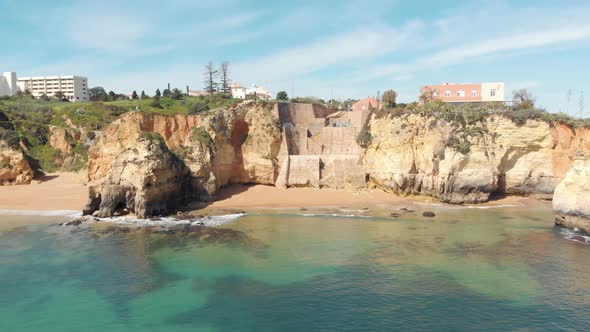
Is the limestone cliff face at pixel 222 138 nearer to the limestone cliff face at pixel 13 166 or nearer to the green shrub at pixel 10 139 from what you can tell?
the limestone cliff face at pixel 13 166

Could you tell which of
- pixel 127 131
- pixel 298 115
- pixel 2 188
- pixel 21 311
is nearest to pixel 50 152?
pixel 2 188

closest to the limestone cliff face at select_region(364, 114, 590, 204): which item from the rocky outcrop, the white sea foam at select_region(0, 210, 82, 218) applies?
the rocky outcrop

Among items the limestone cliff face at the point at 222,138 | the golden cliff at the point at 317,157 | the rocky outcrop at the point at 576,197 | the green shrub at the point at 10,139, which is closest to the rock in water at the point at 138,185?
the golden cliff at the point at 317,157

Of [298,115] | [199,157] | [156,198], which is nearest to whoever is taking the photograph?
[156,198]

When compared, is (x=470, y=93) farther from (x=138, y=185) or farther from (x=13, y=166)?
(x=13, y=166)

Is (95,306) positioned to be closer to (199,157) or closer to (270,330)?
(270,330)

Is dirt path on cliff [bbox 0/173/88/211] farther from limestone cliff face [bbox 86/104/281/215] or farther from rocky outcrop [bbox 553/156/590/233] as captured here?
rocky outcrop [bbox 553/156/590/233]
